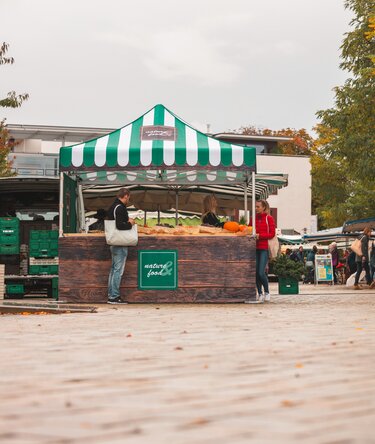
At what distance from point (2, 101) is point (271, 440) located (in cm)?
2636

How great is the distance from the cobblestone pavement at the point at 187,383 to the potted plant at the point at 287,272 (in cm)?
1060

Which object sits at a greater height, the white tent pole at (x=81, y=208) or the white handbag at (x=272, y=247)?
the white tent pole at (x=81, y=208)

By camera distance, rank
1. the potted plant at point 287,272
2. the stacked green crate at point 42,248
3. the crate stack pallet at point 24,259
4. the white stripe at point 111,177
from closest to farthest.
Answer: the white stripe at point 111,177
the stacked green crate at point 42,248
the crate stack pallet at point 24,259
the potted plant at point 287,272

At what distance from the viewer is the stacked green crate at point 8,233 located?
1939 centimetres

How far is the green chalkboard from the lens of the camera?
16.1 metres

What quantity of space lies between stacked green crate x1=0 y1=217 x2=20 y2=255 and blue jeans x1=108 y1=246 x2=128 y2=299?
4.20 m

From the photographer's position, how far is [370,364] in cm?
666

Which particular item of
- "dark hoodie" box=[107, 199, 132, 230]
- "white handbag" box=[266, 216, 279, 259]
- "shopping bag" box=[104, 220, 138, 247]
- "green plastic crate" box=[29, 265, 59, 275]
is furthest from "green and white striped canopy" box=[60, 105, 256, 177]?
"green plastic crate" box=[29, 265, 59, 275]

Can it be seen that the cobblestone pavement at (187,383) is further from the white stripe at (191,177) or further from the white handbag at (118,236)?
the white stripe at (191,177)

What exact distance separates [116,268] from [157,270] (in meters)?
0.79

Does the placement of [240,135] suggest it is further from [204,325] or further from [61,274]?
[204,325]

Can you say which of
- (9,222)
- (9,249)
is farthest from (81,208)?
(9,249)

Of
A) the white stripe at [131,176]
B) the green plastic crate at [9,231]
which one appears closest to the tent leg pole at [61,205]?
the white stripe at [131,176]

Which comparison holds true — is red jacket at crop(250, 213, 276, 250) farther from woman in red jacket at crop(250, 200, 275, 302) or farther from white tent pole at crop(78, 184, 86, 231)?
white tent pole at crop(78, 184, 86, 231)
